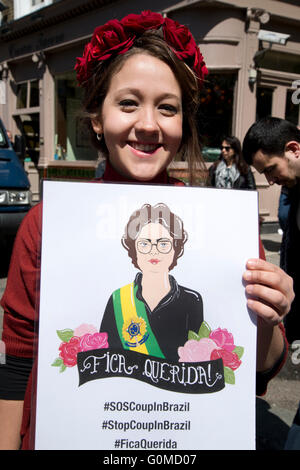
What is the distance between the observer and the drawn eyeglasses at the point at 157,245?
3.01 ft

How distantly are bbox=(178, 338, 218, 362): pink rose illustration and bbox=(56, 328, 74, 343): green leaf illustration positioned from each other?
9.9 inches

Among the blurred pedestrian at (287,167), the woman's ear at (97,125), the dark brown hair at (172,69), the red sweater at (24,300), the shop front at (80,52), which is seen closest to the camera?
the red sweater at (24,300)

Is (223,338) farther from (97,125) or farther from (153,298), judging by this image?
(97,125)

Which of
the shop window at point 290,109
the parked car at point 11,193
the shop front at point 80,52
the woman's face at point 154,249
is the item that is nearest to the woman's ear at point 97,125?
the woman's face at point 154,249

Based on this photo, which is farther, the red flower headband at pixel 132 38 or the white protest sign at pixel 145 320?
the red flower headband at pixel 132 38

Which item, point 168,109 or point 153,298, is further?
point 168,109

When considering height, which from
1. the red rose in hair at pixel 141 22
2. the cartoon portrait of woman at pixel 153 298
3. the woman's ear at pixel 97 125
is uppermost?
the red rose in hair at pixel 141 22

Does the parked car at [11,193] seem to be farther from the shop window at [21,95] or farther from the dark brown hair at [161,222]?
the shop window at [21,95]

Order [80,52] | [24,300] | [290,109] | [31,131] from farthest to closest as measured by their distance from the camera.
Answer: [31,131]
[80,52]
[290,109]
[24,300]

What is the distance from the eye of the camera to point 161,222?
3.04 feet

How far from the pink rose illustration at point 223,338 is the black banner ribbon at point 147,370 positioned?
0.22 ft

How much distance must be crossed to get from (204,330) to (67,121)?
10.1m

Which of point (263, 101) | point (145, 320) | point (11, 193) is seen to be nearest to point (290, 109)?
point (263, 101)
